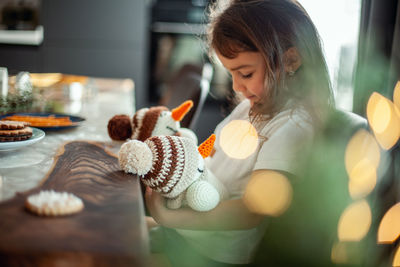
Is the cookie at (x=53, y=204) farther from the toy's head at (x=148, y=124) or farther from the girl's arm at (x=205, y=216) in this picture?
the toy's head at (x=148, y=124)

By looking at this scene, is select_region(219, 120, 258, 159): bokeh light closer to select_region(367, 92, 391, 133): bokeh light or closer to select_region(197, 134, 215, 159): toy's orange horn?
select_region(197, 134, 215, 159): toy's orange horn

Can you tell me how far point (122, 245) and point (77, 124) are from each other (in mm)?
744

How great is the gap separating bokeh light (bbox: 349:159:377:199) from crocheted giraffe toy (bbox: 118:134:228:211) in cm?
27

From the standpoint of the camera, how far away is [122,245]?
448 mm

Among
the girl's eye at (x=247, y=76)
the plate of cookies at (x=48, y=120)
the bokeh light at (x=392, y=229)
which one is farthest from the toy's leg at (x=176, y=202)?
the bokeh light at (x=392, y=229)

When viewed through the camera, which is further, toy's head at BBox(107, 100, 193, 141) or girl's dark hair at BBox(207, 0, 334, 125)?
toy's head at BBox(107, 100, 193, 141)

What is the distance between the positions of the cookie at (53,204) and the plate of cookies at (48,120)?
1.79 feet

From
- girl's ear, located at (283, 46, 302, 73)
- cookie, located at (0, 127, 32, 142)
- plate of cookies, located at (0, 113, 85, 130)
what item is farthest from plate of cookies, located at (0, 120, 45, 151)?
girl's ear, located at (283, 46, 302, 73)

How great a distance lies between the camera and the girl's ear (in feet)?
2.86

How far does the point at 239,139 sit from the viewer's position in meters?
1.05

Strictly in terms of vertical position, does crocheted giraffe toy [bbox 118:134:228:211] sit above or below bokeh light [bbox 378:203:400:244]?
above

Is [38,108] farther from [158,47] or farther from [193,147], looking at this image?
[158,47]

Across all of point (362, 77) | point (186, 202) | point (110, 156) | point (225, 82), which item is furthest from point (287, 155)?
point (225, 82)

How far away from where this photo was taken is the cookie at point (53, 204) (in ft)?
1.68
